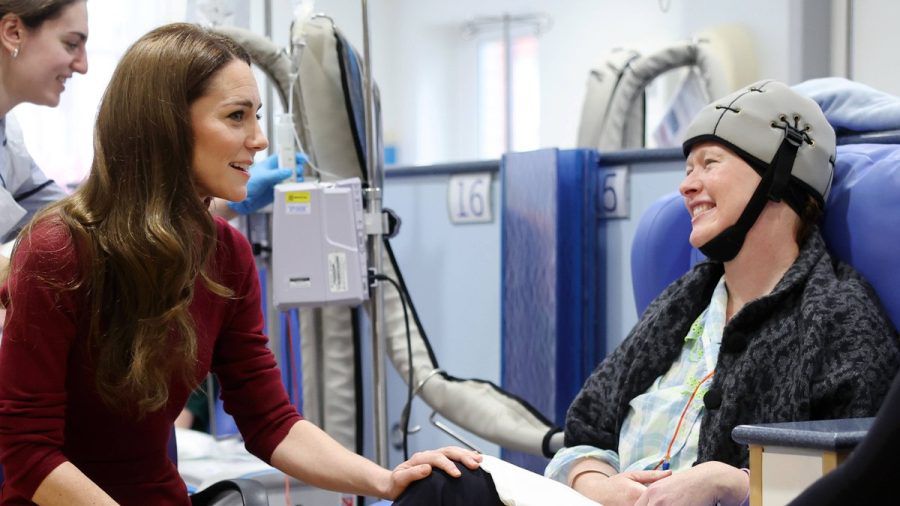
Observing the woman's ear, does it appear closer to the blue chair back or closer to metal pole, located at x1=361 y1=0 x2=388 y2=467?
metal pole, located at x1=361 y1=0 x2=388 y2=467

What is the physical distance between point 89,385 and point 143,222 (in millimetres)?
220

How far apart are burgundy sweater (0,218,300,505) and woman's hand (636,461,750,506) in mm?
543

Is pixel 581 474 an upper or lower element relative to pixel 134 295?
lower

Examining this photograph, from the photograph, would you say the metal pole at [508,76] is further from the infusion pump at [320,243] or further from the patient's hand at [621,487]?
the patient's hand at [621,487]

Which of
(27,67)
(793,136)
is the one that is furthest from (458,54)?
(793,136)

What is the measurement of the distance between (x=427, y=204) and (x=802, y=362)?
174 cm

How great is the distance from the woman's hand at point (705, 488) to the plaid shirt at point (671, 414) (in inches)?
6.3

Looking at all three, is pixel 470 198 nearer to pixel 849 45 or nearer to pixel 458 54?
pixel 849 45

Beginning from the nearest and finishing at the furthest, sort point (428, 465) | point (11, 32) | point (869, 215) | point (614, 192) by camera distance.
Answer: point (428, 465)
point (869, 215)
point (11, 32)
point (614, 192)

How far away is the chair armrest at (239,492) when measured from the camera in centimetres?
138

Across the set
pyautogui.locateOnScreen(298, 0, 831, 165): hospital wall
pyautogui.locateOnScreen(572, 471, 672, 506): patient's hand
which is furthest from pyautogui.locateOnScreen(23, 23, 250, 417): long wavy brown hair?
pyautogui.locateOnScreen(298, 0, 831, 165): hospital wall

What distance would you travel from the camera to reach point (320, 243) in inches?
89.8

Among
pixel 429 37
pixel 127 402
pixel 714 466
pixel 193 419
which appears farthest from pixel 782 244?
pixel 429 37

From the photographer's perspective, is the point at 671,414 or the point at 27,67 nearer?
the point at 671,414
